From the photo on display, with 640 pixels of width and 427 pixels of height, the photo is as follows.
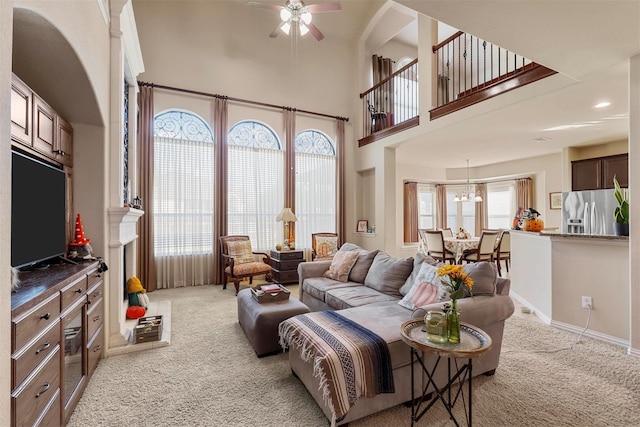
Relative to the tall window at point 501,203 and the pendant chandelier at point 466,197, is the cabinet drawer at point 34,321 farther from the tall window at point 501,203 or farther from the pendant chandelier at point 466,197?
the tall window at point 501,203

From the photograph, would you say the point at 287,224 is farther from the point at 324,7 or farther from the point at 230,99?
the point at 324,7

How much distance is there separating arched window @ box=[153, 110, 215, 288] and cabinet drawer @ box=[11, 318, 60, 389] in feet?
12.1

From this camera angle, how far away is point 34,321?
1354 mm

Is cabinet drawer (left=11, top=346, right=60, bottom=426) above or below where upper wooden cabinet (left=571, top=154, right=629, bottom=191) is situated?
below

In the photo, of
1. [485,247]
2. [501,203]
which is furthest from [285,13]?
[501,203]

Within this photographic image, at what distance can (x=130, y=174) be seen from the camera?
13.0 feet

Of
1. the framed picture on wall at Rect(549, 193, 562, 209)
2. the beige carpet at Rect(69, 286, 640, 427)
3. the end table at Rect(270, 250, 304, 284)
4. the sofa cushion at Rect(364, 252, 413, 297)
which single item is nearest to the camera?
the beige carpet at Rect(69, 286, 640, 427)

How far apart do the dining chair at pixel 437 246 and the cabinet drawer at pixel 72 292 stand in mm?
5939

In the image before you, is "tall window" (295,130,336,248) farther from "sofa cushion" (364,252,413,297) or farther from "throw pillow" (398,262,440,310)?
"throw pillow" (398,262,440,310)

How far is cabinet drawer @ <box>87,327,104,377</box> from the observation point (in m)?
2.19

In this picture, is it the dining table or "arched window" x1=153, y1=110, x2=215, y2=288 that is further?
the dining table

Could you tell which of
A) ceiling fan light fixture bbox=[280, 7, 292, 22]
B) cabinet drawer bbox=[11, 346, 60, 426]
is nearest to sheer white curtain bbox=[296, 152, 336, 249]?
ceiling fan light fixture bbox=[280, 7, 292, 22]

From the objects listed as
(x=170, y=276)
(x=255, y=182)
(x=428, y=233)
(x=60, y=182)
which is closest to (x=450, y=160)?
(x=428, y=233)

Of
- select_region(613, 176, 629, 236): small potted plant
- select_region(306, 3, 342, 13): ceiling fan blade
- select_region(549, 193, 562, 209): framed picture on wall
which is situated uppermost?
select_region(306, 3, 342, 13): ceiling fan blade
